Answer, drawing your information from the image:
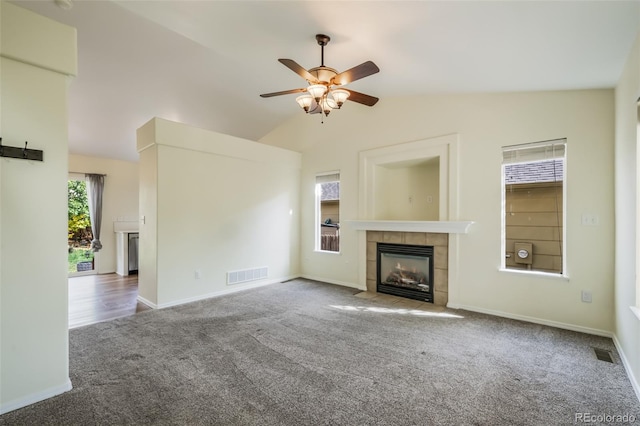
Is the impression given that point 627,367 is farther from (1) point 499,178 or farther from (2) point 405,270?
(2) point 405,270

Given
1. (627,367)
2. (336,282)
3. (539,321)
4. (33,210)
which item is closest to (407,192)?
(336,282)

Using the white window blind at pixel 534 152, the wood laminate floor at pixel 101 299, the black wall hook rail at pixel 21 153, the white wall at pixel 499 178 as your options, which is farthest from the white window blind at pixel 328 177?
the black wall hook rail at pixel 21 153

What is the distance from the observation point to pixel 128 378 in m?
2.31

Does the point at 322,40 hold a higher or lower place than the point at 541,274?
higher

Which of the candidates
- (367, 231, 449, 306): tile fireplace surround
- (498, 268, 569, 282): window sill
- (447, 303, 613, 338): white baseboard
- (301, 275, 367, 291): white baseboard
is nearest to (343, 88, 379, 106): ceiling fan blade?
(367, 231, 449, 306): tile fireplace surround

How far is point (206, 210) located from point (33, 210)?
268cm

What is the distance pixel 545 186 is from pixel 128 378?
4.77 metres

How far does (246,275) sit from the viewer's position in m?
5.21

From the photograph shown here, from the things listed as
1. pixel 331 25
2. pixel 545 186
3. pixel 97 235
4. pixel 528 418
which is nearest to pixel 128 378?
pixel 528 418

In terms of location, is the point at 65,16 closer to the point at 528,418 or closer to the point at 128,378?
the point at 128,378

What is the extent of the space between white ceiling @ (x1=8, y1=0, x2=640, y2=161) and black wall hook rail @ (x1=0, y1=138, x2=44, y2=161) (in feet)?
5.21

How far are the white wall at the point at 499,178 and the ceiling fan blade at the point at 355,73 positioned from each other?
209cm

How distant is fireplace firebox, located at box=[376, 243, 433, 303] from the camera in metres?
4.47

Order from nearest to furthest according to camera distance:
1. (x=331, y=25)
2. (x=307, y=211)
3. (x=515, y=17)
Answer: (x=515, y=17)
(x=331, y=25)
(x=307, y=211)
